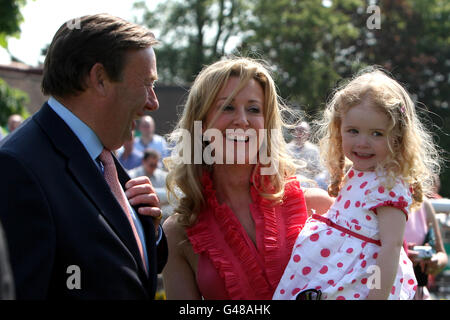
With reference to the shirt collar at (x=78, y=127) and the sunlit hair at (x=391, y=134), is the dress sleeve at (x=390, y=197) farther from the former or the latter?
the shirt collar at (x=78, y=127)

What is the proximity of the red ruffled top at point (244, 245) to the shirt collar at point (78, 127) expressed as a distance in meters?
0.92

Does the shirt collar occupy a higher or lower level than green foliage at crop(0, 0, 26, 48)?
lower

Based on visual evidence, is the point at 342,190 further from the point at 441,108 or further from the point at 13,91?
the point at 441,108

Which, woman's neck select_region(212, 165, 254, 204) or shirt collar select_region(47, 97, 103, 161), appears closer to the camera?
shirt collar select_region(47, 97, 103, 161)

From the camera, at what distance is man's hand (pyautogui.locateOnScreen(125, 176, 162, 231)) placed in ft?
8.05

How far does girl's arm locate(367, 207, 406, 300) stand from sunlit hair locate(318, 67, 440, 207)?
0.13 metres

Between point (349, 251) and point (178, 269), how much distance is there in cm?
85

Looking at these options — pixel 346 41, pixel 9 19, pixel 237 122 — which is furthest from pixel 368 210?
pixel 346 41

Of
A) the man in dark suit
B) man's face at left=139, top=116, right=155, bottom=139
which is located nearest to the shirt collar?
the man in dark suit

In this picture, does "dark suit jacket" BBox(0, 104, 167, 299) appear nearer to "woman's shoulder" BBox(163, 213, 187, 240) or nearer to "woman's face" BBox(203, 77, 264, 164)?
"woman's shoulder" BBox(163, 213, 187, 240)

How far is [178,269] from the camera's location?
3.01 metres

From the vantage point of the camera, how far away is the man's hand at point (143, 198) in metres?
2.46

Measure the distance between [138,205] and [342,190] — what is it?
1.00 m

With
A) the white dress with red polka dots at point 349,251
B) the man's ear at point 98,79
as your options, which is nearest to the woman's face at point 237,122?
the white dress with red polka dots at point 349,251
